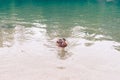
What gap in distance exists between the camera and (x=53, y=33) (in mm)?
31016

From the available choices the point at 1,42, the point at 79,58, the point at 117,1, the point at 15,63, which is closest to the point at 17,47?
the point at 1,42

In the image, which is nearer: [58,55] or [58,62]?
[58,62]

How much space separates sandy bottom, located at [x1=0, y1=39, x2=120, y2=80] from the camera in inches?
715

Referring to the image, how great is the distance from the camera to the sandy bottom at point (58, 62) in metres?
18.2

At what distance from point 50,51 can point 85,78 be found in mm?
6150

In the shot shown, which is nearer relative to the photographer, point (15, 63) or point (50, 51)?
point (15, 63)

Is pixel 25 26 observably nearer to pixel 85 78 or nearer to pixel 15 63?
pixel 15 63

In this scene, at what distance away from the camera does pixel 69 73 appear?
60.8 feet

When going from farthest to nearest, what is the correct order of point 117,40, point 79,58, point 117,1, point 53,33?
point 117,1, point 53,33, point 117,40, point 79,58

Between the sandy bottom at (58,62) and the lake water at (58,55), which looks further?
the lake water at (58,55)

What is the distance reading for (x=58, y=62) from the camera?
20594 millimetres

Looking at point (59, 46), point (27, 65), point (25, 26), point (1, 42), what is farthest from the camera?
point (25, 26)

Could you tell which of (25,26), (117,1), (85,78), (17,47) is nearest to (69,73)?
(85,78)

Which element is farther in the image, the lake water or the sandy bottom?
the lake water
